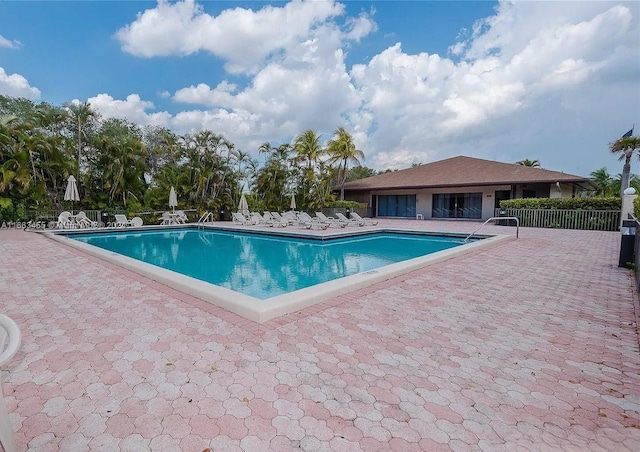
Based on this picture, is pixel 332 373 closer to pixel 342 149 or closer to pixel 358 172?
pixel 342 149

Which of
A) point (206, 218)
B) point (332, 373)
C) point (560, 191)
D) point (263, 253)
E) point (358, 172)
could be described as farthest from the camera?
point (358, 172)

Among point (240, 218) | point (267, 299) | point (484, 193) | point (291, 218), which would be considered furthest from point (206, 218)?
point (484, 193)

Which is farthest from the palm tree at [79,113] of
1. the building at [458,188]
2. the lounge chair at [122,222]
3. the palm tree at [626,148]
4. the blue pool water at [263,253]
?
the palm tree at [626,148]

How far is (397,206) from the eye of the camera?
27234 mm

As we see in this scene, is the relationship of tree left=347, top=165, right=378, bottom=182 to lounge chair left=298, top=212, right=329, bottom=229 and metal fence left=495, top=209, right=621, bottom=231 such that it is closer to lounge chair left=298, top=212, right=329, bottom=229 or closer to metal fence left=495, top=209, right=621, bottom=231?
lounge chair left=298, top=212, right=329, bottom=229

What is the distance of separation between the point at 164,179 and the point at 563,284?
20.9 m

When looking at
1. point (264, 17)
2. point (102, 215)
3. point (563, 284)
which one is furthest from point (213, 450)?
point (102, 215)

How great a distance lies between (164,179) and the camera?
68.4ft

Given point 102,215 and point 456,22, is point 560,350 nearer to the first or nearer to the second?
point 456,22

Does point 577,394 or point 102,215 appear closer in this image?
point 577,394

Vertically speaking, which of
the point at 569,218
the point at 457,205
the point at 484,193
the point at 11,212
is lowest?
the point at 569,218

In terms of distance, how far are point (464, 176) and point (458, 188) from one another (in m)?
0.97

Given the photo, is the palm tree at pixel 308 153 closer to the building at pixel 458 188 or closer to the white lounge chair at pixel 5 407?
the building at pixel 458 188

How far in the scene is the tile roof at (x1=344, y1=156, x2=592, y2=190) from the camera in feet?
65.4
